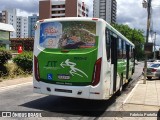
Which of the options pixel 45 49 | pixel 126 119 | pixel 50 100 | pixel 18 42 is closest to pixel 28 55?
pixel 50 100

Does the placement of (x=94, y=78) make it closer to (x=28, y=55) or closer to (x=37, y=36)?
(x=37, y=36)

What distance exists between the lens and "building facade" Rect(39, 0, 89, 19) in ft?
488

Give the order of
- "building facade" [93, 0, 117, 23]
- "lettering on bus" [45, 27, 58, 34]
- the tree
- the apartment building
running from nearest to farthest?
"lettering on bus" [45, 27, 58, 34], the tree, "building facade" [93, 0, 117, 23], the apartment building

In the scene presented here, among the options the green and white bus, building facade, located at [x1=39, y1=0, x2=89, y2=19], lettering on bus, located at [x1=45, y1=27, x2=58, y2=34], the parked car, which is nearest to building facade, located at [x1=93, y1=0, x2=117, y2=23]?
building facade, located at [x1=39, y1=0, x2=89, y2=19]

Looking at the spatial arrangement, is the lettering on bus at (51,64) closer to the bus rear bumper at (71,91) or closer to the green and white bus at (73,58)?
the green and white bus at (73,58)

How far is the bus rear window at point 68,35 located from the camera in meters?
10.6

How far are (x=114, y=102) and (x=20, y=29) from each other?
592ft

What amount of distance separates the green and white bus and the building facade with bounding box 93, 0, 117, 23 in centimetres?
17349

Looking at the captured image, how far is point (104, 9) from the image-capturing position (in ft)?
609

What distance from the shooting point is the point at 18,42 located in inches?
2876

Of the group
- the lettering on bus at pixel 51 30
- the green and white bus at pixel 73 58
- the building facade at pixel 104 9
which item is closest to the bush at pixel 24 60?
the green and white bus at pixel 73 58

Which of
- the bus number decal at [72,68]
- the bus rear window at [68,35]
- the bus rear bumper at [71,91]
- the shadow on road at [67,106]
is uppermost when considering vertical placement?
the bus rear window at [68,35]

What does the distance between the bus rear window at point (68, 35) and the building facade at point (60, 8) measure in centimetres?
13853

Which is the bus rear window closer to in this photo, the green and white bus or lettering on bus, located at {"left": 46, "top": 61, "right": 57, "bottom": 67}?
the green and white bus
